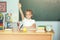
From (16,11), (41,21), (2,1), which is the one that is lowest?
(41,21)

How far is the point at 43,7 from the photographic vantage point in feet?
10.6

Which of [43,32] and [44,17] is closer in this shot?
[43,32]

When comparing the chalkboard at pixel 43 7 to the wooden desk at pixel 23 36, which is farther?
the chalkboard at pixel 43 7

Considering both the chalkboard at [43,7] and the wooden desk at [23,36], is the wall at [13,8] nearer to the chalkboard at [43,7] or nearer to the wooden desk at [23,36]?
the chalkboard at [43,7]

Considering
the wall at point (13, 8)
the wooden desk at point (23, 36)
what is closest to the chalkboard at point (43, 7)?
the wall at point (13, 8)

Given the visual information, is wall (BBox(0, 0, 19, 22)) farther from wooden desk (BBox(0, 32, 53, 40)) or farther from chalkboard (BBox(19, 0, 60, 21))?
wooden desk (BBox(0, 32, 53, 40))

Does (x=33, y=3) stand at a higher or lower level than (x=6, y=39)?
higher

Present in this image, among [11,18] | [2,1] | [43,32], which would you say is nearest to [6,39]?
[43,32]

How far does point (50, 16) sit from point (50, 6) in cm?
22

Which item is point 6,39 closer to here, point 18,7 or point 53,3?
point 18,7

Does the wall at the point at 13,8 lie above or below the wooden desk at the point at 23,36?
above

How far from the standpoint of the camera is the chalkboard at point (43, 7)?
3223 mm

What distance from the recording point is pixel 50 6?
3227 millimetres

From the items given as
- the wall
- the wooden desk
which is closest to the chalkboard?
the wall
